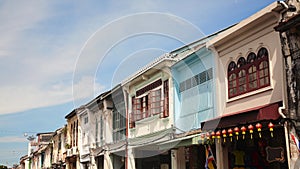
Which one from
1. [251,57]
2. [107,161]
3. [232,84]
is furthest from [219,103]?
[107,161]

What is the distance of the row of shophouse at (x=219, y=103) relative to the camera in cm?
990

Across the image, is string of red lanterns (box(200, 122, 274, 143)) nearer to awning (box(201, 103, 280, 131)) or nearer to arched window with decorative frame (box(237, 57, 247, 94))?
awning (box(201, 103, 280, 131))

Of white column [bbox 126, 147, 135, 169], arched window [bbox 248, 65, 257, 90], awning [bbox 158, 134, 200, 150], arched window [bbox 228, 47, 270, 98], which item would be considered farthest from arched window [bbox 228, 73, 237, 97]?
white column [bbox 126, 147, 135, 169]

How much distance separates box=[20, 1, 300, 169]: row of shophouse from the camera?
990cm

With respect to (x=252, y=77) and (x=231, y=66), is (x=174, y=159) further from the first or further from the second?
(x=252, y=77)

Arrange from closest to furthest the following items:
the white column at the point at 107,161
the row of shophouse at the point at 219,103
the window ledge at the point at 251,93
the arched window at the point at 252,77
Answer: the row of shophouse at the point at 219,103 → the window ledge at the point at 251,93 → the arched window at the point at 252,77 → the white column at the point at 107,161

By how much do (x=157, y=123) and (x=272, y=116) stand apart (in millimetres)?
7531

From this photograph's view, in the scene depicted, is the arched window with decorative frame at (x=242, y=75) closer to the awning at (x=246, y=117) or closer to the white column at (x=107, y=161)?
the awning at (x=246, y=117)

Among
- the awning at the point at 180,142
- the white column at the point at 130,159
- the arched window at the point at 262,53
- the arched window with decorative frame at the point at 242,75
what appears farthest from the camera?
the white column at the point at 130,159

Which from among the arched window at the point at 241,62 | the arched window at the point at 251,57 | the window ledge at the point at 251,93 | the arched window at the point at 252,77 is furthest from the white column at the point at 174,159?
the arched window at the point at 251,57

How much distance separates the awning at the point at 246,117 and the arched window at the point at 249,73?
89cm

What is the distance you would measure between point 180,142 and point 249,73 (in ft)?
13.4

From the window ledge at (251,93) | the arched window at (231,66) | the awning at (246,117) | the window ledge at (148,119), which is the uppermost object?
the arched window at (231,66)

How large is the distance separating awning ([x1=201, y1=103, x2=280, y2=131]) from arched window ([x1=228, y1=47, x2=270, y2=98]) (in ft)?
2.93
